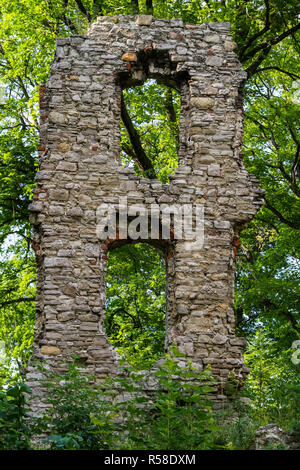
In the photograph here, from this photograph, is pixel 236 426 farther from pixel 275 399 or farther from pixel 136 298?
pixel 136 298

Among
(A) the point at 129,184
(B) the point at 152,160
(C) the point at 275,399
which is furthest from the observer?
(B) the point at 152,160

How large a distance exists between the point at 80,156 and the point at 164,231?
1.67 meters

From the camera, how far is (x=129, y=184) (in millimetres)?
9742

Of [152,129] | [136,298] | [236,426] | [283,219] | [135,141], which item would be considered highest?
[152,129]

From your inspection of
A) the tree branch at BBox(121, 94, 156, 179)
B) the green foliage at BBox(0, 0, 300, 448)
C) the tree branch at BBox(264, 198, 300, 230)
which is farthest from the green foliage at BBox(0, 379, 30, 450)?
the tree branch at BBox(264, 198, 300, 230)

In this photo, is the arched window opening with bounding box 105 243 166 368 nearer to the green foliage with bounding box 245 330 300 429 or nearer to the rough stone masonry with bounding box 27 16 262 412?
the green foliage with bounding box 245 330 300 429

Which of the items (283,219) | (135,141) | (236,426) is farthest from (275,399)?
(135,141)

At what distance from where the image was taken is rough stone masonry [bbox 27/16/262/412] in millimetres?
9211

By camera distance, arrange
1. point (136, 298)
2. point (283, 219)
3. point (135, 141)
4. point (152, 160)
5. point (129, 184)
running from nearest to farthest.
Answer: point (129, 184), point (135, 141), point (283, 219), point (136, 298), point (152, 160)

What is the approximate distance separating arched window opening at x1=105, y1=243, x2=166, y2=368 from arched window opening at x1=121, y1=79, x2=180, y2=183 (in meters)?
2.00

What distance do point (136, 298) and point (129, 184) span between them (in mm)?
6518

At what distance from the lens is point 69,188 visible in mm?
9633
